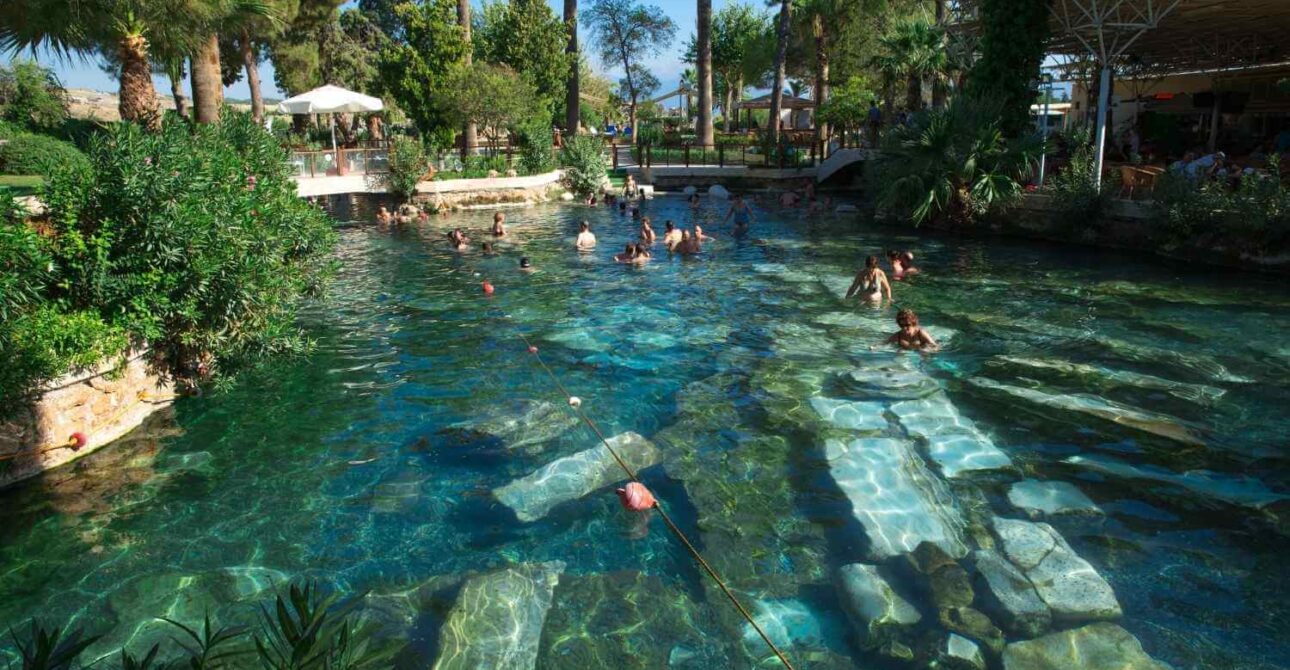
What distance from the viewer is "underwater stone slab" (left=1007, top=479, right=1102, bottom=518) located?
7.74m

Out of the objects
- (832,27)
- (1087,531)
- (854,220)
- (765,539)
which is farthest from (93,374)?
(832,27)

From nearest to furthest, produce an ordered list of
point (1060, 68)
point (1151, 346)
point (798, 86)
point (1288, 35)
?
point (1151, 346)
point (1288, 35)
point (1060, 68)
point (798, 86)

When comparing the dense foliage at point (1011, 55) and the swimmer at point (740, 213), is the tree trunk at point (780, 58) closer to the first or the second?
the swimmer at point (740, 213)

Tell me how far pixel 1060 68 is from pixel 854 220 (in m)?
11.8

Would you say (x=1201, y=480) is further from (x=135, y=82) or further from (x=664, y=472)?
(x=135, y=82)

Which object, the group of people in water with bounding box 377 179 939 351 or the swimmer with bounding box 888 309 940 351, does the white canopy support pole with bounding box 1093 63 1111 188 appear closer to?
the group of people in water with bounding box 377 179 939 351

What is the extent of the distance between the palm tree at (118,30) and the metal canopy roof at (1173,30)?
20.2 meters

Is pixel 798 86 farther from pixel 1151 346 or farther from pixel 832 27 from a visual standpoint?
pixel 1151 346

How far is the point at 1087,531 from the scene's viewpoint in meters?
7.38

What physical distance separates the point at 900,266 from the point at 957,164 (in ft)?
20.6

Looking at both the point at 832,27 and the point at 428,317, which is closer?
the point at 428,317

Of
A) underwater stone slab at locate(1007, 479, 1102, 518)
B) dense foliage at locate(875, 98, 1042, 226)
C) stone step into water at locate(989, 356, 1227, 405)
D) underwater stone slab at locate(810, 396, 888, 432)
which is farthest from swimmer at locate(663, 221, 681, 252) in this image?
underwater stone slab at locate(1007, 479, 1102, 518)

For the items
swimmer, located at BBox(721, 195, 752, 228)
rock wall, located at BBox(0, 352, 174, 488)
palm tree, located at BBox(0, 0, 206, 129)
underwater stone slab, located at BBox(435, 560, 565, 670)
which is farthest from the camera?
swimmer, located at BBox(721, 195, 752, 228)

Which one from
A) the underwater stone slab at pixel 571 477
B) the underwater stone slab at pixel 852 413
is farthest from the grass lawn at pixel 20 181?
the underwater stone slab at pixel 852 413
